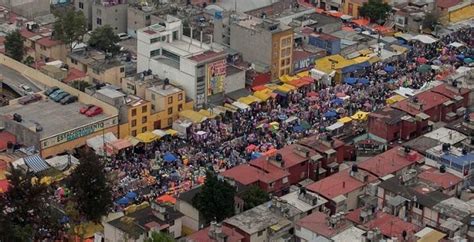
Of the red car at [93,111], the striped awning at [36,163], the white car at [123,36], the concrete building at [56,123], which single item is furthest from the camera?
the white car at [123,36]

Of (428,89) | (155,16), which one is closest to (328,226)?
(428,89)

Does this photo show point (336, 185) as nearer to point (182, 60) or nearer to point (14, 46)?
point (182, 60)

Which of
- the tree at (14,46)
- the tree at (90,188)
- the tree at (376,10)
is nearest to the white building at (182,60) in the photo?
the tree at (14,46)

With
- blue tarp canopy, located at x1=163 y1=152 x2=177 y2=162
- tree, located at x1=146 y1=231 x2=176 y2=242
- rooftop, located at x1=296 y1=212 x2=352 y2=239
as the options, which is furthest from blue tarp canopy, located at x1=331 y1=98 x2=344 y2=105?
tree, located at x1=146 y1=231 x2=176 y2=242

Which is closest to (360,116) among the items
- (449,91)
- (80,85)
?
(449,91)

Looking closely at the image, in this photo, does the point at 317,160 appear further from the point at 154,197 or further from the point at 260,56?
the point at 260,56

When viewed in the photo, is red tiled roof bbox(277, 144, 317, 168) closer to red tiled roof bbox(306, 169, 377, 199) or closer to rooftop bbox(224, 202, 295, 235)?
red tiled roof bbox(306, 169, 377, 199)

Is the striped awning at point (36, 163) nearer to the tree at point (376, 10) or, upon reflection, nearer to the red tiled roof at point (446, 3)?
the tree at point (376, 10)
